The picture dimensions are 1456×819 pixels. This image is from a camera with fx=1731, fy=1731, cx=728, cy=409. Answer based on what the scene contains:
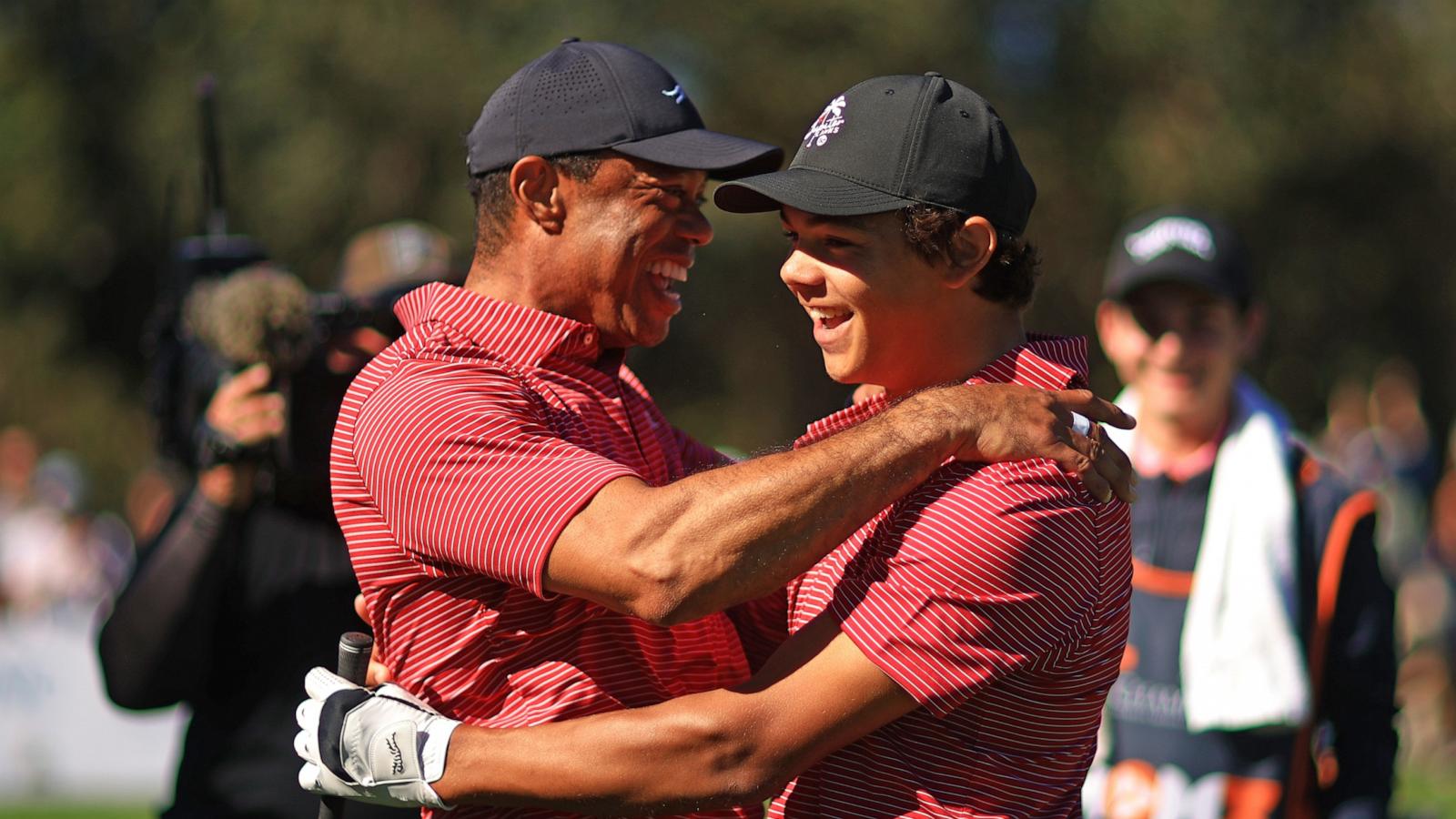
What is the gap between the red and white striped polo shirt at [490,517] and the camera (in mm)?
2650

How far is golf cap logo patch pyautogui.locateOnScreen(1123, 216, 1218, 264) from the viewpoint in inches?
195

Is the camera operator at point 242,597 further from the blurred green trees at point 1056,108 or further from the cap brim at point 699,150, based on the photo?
the blurred green trees at point 1056,108

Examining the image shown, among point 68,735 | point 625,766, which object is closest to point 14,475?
point 68,735

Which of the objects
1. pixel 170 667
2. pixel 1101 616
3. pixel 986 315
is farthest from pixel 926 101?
pixel 170 667

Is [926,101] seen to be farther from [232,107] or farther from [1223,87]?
[232,107]

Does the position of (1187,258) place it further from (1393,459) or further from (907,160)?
(1393,459)

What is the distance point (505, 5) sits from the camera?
18.8m

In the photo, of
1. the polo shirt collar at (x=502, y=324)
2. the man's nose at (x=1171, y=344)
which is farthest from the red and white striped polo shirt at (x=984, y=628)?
the man's nose at (x=1171, y=344)

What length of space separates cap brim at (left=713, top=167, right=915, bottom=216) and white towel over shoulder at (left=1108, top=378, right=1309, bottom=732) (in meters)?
2.16

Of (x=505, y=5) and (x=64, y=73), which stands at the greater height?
(x=505, y=5)

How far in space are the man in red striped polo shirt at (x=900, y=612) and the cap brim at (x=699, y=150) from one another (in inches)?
7.6

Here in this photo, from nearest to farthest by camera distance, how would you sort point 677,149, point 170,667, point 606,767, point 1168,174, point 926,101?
point 606,767
point 926,101
point 677,149
point 170,667
point 1168,174

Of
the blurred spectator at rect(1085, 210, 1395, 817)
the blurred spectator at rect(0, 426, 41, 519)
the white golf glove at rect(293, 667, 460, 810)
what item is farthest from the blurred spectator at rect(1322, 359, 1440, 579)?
the blurred spectator at rect(0, 426, 41, 519)

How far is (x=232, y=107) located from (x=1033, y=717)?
58.6 ft
